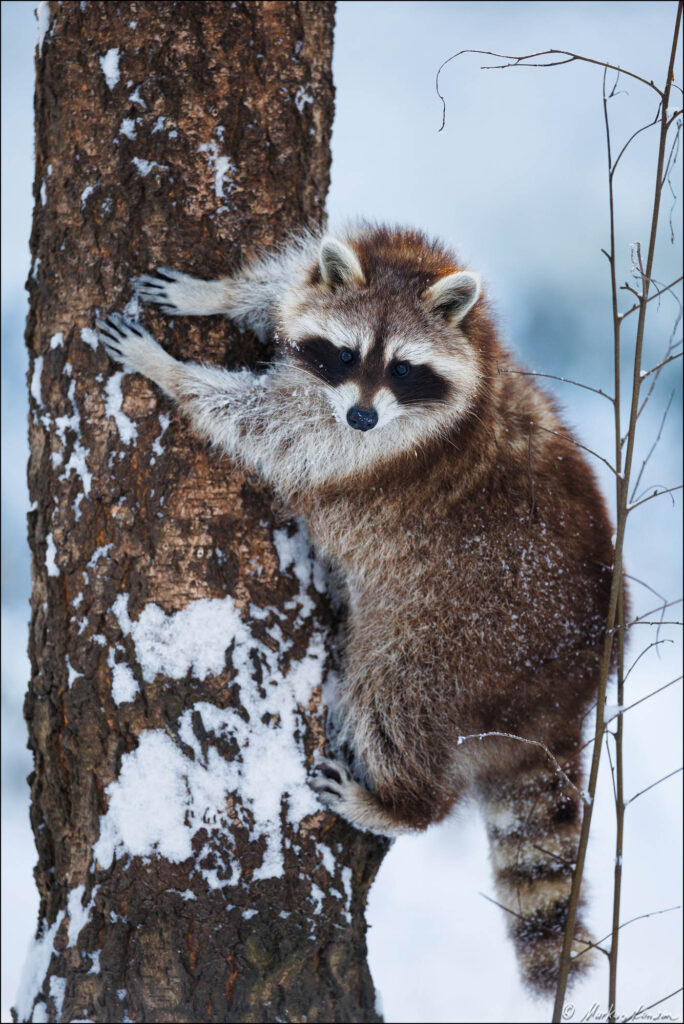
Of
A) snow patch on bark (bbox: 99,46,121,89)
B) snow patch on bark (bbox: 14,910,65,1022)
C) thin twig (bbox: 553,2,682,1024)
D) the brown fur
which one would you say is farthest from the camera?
the brown fur

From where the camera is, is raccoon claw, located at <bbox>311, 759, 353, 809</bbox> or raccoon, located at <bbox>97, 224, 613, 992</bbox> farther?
raccoon, located at <bbox>97, 224, 613, 992</bbox>

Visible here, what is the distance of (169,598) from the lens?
2.21 metres

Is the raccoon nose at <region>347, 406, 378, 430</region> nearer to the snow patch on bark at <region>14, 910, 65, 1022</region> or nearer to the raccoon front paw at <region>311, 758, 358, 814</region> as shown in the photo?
the raccoon front paw at <region>311, 758, 358, 814</region>

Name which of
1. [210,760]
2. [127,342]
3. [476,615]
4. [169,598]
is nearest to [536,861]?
[476,615]

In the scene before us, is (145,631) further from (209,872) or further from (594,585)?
(594,585)

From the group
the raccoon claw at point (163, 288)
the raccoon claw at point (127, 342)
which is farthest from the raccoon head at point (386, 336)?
A: the raccoon claw at point (127, 342)

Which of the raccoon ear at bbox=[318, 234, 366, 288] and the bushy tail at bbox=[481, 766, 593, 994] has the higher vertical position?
the raccoon ear at bbox=[318, 234, 366, 288]

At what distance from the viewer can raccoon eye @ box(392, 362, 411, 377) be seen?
251cm

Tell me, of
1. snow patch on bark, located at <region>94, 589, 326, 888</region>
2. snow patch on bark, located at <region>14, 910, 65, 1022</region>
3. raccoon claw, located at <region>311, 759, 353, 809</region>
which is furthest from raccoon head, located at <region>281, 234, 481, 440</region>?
snow patch on bark, located at <region>14, 910, 65, 1022</region>

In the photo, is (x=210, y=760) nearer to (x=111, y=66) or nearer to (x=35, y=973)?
(x=35, y=973)

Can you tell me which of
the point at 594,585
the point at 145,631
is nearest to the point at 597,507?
the point at 594,585

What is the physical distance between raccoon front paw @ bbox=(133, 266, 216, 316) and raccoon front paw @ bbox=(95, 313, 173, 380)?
0.09m

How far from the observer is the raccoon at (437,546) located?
2537 millimetres

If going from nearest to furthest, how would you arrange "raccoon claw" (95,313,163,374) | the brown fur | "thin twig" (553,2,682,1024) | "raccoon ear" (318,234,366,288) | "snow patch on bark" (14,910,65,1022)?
"thin twig" (553,2,682,1024) → "snow patch on bark" (14,910,65,1022) → "raccoon claw" (95,313,163,374) → "raccoon ear" (318,234,366,288) → the brown fur
